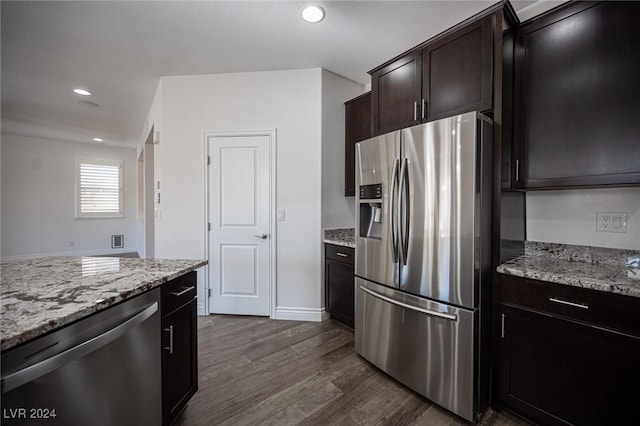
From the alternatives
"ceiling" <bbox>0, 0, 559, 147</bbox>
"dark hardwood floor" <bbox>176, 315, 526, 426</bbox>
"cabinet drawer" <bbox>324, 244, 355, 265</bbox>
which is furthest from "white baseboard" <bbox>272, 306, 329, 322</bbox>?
"ceiling" <bbox>0, 0, 559, 147</bbox>

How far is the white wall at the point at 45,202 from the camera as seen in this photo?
19.1ft

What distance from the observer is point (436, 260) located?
169cm

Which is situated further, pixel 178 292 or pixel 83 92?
pixel 83 92

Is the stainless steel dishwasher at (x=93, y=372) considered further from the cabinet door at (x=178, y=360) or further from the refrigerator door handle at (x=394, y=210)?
the refrigerator door handle at (x=394, y=210)

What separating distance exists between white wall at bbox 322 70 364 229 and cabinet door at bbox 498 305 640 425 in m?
1.89

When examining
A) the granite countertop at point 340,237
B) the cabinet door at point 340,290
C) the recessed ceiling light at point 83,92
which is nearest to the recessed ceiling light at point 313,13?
the granite countertop at point 340,237

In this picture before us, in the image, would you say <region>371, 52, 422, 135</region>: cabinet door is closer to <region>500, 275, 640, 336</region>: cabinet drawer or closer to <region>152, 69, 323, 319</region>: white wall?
<region>152, 69, 323, 319</region>: white wall

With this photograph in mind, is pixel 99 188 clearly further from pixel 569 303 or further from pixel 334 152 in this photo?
pixel 569 303

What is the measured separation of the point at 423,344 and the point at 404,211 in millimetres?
873

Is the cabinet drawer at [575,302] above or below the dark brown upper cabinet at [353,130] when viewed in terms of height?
below

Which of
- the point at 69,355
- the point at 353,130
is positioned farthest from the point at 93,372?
the point at 353,130

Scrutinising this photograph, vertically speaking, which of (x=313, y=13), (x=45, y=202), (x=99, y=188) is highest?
(x=313, y=13)

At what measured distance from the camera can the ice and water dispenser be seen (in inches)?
82.9

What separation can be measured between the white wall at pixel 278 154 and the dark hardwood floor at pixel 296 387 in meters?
0.65
